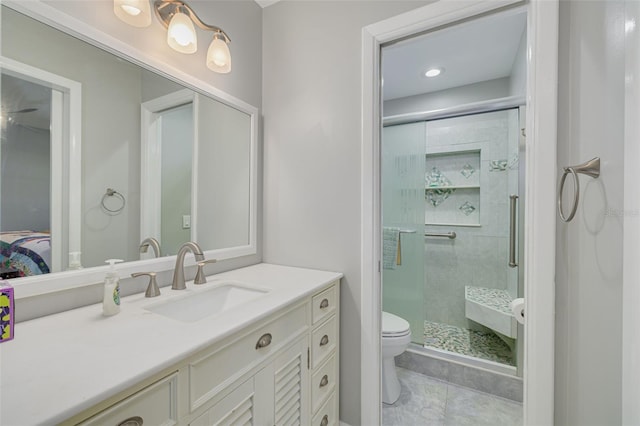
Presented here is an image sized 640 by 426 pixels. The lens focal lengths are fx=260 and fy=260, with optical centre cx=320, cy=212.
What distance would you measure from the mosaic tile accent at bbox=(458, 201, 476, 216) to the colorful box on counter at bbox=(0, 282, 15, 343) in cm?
302

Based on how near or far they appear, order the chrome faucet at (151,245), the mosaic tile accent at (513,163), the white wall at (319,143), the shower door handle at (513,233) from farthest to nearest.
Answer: the mosaic tile accent at (513,163) < the shower door handle at (513,233) < the white wall at (319,143) < the chrome faucet at (151,245)

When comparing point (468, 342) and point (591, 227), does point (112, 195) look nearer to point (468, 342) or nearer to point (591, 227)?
point (591, 227)

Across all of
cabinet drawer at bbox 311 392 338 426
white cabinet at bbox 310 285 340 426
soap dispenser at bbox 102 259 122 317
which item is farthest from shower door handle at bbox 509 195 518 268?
soap dispenser at bbox 102 259 122 317

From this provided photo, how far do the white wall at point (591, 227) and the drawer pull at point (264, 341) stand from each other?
1067mm

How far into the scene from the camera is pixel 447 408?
1.62m

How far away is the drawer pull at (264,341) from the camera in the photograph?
33.9 inches

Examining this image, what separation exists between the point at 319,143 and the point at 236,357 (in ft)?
3.68

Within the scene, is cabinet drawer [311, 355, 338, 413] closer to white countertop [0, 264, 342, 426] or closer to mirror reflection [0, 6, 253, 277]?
white countertop [0, 264, 342, 426]

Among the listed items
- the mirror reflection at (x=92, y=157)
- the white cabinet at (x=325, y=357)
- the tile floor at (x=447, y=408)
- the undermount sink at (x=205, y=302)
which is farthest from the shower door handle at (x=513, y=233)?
the mirror reflection at (x=92, y=157)

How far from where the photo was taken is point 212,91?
4.46 ft

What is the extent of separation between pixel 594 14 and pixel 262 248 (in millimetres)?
1795

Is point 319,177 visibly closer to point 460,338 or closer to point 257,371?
point 257,371

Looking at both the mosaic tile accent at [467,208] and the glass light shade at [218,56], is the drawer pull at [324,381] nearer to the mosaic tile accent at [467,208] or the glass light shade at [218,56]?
the glass light shade at [218,56]

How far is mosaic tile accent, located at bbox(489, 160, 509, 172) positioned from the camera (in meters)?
2.41
